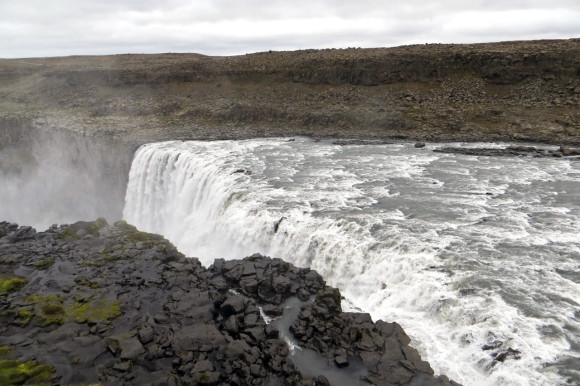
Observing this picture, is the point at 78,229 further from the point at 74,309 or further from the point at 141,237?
the point at 74,309

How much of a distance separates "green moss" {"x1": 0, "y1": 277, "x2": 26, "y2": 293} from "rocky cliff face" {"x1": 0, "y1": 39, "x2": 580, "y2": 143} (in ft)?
70.8

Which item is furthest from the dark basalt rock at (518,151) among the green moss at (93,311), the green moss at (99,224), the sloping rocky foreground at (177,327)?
the green moss at (93,311)

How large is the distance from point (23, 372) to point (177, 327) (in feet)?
10.4

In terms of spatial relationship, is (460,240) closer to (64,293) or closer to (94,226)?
(64,293)

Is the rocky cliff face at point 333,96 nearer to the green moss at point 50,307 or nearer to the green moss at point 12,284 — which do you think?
the green moss at point 12,284

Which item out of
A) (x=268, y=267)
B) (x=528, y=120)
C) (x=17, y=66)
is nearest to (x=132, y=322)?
(x=268, y=267)

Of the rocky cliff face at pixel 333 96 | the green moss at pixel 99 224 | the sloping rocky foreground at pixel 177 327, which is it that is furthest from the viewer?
the rocky cliff face at pixel 333 96

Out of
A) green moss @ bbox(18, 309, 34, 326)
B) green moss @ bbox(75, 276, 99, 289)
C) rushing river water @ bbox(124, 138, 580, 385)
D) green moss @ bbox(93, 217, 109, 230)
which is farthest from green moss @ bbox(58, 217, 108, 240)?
green moss @ bbox(18, 309, 34, 326)

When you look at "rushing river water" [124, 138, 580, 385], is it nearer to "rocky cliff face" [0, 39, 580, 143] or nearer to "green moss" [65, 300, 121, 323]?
"green moss" [65, 300, 121, 323]

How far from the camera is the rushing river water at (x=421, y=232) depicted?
372 inches

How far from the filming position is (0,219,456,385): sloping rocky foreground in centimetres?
899

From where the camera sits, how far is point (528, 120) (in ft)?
106

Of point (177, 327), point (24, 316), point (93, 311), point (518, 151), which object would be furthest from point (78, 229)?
point (518, 151)

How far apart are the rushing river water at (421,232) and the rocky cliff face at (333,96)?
303 inches
